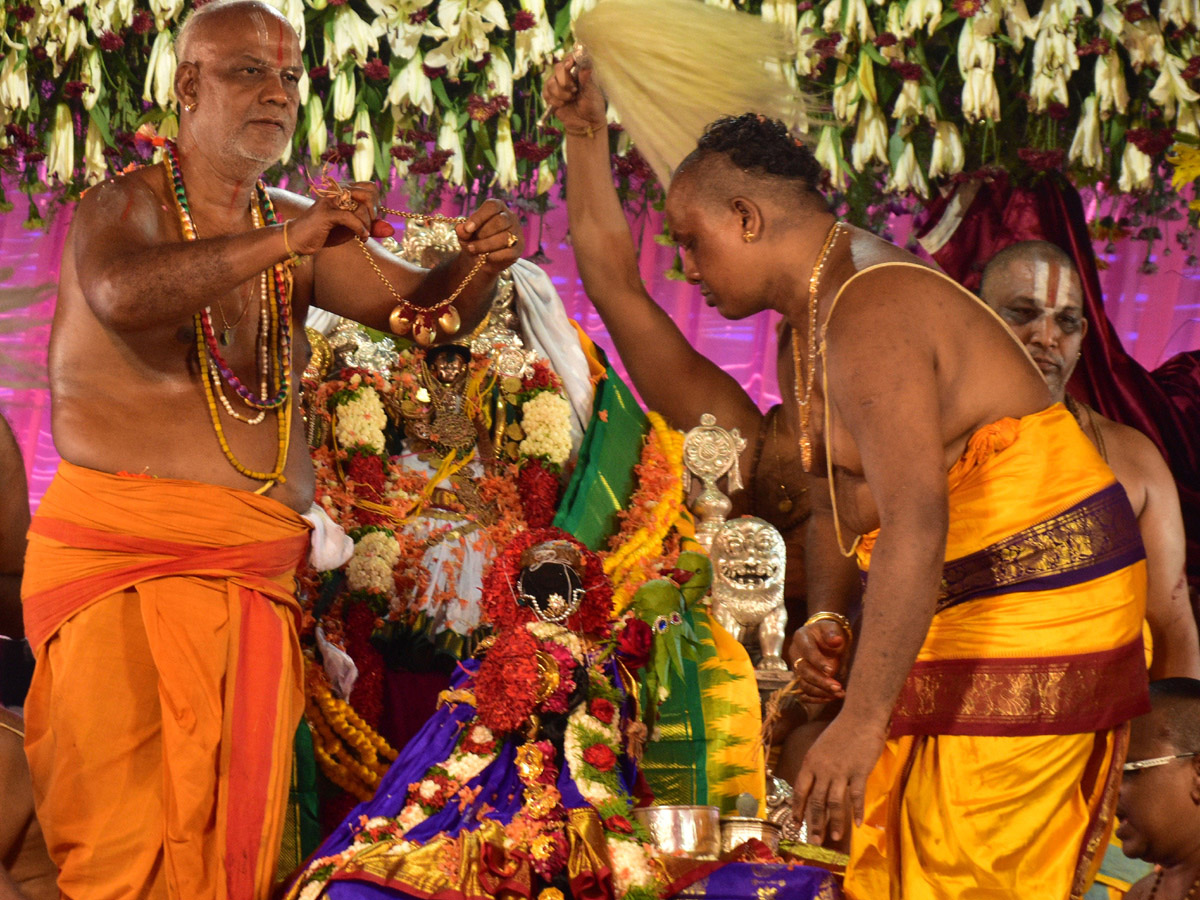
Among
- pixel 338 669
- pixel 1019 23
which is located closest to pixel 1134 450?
pixel 1019 23

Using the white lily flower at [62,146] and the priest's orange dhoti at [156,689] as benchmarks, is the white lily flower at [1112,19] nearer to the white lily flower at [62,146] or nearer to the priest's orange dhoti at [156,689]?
the priest's orange dhoti at [156,689]

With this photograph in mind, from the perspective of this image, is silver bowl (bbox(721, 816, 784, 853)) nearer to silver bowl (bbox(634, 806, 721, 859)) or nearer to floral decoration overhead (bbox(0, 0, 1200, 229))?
silver bowl (bbox(634, 806, 721, 859))

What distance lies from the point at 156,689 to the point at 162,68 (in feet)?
8.00

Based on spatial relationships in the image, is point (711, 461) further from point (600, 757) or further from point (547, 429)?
point (600, 757)

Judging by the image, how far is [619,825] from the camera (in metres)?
3.00

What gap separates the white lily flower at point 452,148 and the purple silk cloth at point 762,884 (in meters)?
2.64

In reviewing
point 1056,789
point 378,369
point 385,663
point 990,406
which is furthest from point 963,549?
point 378,369

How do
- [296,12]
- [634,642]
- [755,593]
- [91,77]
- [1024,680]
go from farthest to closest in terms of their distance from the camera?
1. [91,77]
2. [296,12]
3. [755,593]
4. [634,642]
5. [1024,680]

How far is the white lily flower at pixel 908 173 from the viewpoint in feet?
15.2

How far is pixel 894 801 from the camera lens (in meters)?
2.49

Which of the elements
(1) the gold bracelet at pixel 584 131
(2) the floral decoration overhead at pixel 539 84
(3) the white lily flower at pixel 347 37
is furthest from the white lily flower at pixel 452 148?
(1) the gold bracelet at pixel 584 131

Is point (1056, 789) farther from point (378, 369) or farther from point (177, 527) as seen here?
point (378, 369)

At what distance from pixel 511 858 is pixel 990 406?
1371mm

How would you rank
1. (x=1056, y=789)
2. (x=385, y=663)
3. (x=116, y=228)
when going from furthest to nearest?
(x=385, y=663) < (x=116, y=228) < (x=1056, y=789)
